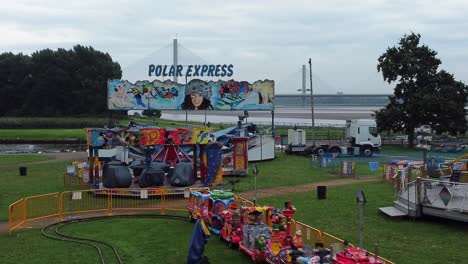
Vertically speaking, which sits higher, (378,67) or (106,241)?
→ (378,67)

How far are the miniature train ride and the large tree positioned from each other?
41320 mm

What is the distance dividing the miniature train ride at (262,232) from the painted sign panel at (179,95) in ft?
92.3

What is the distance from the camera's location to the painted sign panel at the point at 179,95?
4988 cm

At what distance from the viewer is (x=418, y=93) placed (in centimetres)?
5875

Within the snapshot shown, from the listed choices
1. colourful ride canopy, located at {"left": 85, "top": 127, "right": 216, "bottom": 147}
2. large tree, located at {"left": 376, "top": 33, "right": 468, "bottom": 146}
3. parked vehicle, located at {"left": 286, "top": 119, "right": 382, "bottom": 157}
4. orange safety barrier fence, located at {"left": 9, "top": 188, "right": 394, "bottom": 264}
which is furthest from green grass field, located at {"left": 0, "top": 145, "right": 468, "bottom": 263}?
large tree, located at {"left": 376, "top": 33, "right": 468, "bottom": 146}

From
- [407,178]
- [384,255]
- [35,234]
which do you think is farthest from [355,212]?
A: [35,234]

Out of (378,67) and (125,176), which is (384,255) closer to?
(125,176)

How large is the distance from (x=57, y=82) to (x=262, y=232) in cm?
10391

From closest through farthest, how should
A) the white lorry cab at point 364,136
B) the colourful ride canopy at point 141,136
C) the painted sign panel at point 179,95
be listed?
1. the colourful ride canopy at point 141,136
2. the painted sign panel at point 179,95
3. the white lorry cab at point 364,136

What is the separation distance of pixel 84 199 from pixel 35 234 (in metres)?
6.78

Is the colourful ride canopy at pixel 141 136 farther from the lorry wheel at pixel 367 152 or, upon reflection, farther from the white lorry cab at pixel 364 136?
the white lorry cab at pixel 364 136

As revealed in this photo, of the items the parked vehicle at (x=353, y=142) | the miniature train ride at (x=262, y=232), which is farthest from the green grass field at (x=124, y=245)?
the parked vehicle at (x=353, y=142)

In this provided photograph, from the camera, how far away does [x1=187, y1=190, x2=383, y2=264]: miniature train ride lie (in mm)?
13312

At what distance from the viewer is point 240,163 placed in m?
39.5
